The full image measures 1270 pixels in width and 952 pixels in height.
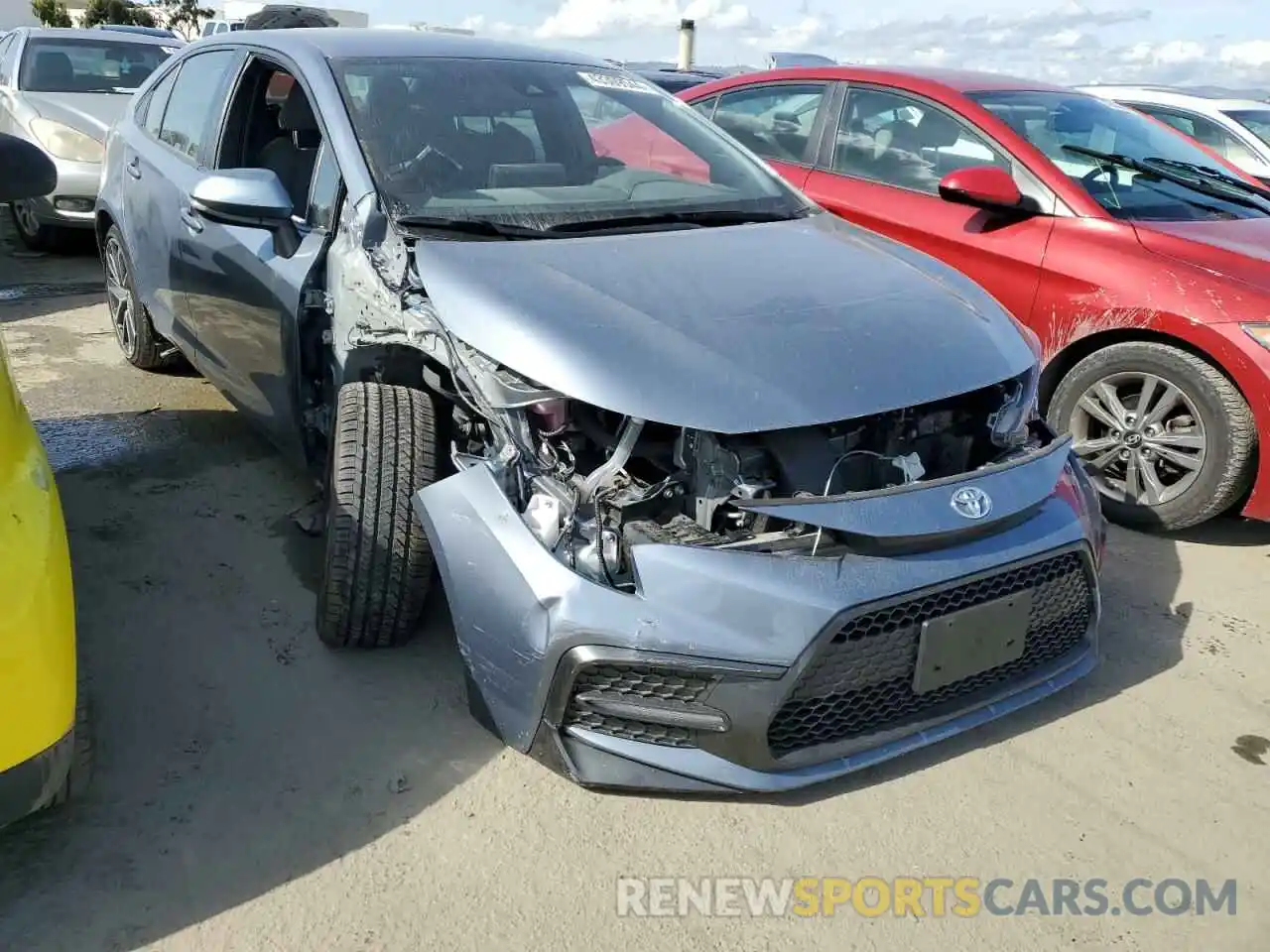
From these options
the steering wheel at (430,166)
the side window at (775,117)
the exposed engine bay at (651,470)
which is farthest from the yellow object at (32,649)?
the side window at (775,117)

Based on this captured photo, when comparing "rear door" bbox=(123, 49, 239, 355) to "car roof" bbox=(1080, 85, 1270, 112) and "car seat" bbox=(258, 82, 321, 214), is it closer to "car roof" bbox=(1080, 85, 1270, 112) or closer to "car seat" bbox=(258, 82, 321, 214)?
"car seat" bbox=(258, 82, 321, 214)

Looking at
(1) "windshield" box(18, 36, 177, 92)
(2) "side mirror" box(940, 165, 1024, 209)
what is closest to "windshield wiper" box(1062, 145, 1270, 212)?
(2) "side mirror" box(940, 165, 1024, 209)

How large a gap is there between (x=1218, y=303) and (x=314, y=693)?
306 centimetres

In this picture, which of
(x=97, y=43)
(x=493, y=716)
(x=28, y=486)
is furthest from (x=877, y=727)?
(x=97, y=43)

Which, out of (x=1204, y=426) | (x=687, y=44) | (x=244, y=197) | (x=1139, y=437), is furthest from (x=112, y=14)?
(x=1204, y=426)

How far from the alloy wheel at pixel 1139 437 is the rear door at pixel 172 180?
320 centimetres

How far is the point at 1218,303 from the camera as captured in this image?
11.6 feet

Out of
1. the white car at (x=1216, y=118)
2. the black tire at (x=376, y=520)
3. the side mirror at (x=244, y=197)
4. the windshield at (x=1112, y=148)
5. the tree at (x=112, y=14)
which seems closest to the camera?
the black tire at (x=376, y=520)

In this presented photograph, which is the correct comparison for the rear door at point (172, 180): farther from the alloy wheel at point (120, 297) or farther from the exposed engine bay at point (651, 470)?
the exposed engine bay at point (651, 470)

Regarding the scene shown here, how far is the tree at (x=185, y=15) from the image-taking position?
121ft

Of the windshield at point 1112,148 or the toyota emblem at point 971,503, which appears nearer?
the toyota emblem at point 971,503

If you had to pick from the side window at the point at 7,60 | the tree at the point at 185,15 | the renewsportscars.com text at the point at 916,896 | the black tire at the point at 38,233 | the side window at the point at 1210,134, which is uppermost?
the side window at the point at 7,60

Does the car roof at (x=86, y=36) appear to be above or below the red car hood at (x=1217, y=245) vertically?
above

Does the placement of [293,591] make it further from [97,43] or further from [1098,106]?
[97,43]
